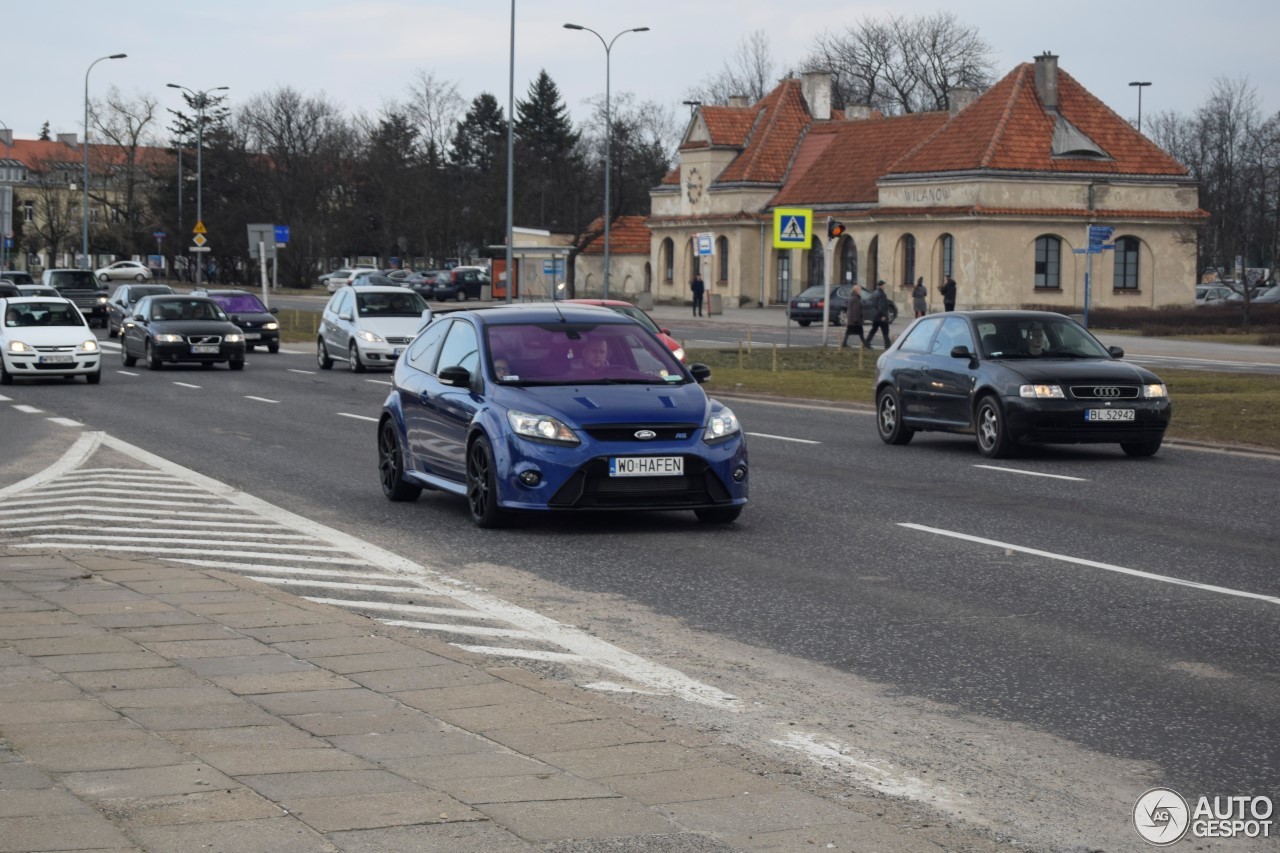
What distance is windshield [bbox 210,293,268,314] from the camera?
155ft

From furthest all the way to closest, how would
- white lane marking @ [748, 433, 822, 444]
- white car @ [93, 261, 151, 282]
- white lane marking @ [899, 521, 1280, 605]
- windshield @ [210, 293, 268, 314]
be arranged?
white car @ [93, 261, 151, 282] < windshield @ [210, 293, 268, 314] < white lane marking @ [748, 433, 822, 444] < white lane marking @ [899, 521, 1280, 605]

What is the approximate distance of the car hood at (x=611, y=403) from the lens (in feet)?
39.9

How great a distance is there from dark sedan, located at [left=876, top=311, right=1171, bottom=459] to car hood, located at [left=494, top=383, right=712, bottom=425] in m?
6.08

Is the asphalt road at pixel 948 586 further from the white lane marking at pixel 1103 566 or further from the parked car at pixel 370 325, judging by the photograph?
the parked car at pixel 370 325

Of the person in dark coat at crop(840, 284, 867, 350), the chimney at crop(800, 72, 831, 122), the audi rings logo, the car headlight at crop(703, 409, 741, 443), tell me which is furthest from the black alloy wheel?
the chimney at crop(800, 72, 831, 122)

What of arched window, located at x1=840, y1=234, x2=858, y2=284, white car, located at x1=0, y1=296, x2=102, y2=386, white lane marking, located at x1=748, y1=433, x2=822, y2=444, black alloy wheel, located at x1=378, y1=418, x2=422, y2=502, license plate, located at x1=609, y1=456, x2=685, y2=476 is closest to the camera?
license plate, located at x1=609, y1=456, x2=685, y2=476

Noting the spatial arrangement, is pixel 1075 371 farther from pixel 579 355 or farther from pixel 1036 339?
pixel 579 355

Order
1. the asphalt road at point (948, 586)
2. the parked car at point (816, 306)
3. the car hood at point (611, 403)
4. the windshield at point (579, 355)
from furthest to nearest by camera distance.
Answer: the parked car at point (816, 306) < the windshield at point (579, 355) < the car hood at point (611, 403) < the asphalt road at point (948, 586)

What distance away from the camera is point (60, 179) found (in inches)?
5704

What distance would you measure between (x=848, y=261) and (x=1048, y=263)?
948 centimetres

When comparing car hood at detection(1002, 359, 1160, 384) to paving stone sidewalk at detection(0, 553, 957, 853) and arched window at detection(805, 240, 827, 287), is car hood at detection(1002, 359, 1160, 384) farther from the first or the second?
arched window at detection(805, 240, 827, 287)

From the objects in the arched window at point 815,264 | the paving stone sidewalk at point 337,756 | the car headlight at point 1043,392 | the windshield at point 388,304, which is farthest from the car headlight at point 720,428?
the arched window at point 815,264

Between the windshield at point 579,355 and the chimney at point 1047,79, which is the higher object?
the chimney at point 1047,79

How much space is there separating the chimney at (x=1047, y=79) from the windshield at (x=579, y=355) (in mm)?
59758
